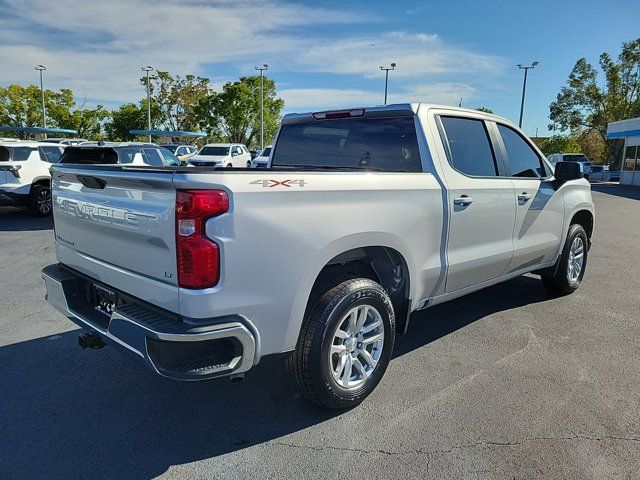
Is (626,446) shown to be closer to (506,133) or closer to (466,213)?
(466,213)

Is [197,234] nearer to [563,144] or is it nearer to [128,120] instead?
[128,120]

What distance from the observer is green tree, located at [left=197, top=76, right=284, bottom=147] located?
46219 millimetres

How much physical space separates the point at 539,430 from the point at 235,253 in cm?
207

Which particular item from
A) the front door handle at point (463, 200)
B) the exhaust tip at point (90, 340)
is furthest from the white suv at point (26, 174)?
the front door handle at point (463, 200)

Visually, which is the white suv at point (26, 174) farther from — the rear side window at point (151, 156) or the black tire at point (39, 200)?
the rear side window at point (151, 156)

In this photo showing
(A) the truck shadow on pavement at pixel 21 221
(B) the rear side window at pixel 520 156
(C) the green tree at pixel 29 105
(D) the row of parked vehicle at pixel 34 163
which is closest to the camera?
(B) the rear side window at pixel 520 156

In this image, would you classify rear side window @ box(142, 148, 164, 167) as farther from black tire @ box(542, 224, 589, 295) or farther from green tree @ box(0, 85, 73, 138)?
green tree @ box(0, 85, 73, 138)

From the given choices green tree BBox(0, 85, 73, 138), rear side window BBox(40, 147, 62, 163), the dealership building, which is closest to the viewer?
rear side window BBox(40, 147, 62, 163)

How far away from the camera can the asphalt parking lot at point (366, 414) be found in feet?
8.54

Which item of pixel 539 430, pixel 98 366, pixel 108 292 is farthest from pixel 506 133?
pixel 98 366

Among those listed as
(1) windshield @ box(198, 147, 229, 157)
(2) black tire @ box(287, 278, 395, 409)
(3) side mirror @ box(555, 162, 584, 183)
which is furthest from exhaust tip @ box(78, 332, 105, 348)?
(1) windshield @ box(198, 147, 229, 157)

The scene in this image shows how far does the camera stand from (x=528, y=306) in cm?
527

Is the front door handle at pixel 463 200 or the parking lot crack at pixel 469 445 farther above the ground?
the front door handle at pixel 463 200

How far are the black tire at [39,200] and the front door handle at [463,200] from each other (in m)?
10.3
